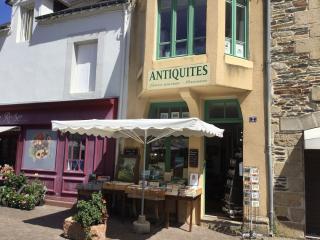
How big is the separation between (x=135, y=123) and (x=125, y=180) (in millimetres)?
2849

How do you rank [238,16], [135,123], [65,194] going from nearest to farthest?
[135,123] → [238,16] → [65,194]

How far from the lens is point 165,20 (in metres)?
10.9

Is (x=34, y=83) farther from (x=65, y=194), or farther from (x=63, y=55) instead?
(x=65, y=194)

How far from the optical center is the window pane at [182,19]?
1059cm

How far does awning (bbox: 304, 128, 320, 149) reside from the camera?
865 centimetres

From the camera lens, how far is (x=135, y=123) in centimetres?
868

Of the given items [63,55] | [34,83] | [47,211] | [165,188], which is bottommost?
[47,211]

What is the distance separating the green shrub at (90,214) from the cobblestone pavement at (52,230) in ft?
2.03

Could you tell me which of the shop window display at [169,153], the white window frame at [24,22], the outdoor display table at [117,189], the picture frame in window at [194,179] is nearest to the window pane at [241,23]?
the shop window display at [169,153]

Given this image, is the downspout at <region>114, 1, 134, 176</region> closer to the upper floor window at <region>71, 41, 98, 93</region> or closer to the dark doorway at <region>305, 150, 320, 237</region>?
the upper floor window at <region>71, 41, 98, 93</region>

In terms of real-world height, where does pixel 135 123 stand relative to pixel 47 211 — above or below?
above

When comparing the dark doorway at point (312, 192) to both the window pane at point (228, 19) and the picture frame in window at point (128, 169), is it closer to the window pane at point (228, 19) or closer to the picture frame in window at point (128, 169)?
the window pane at point (228, 19)

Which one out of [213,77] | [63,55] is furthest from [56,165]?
[213,77]

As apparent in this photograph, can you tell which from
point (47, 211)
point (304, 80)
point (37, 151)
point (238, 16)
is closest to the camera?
point (304, 80)
